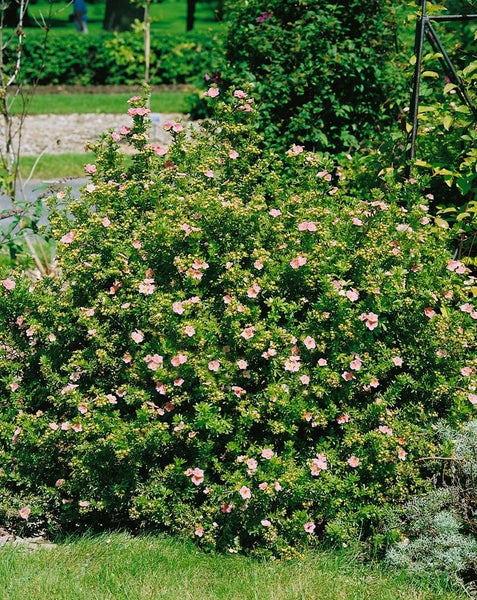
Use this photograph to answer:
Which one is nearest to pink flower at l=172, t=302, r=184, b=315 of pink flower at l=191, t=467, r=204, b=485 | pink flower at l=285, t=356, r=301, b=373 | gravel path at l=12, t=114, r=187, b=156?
pink flower at l=285, t=356, r=301, b=373

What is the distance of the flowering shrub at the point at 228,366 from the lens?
Result: 3.06 meters

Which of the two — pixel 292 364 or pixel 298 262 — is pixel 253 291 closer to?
pixel 298 262

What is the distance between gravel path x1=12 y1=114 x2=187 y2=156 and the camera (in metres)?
12.4

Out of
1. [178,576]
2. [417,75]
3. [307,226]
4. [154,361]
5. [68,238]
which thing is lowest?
[178,576]

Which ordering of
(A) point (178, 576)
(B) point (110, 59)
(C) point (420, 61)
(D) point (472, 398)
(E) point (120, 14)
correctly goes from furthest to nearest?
1. (E) point (120, 14)
2. (B) point (110, 59)
3. (C) point (420, 61)
4. (D) point (472, 398)
5. (A) point (178, 576)

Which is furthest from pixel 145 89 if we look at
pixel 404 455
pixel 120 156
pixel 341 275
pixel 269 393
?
pixel 404 455

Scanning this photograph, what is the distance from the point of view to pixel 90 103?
16.9 meters

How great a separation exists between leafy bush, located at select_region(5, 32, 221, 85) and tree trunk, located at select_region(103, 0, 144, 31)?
545 cm

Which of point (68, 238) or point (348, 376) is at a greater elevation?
point (68, 238)

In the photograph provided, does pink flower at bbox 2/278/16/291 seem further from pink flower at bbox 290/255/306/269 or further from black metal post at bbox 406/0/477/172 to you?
black metal post at bbox 406/0/477/172

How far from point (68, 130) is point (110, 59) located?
629 cm

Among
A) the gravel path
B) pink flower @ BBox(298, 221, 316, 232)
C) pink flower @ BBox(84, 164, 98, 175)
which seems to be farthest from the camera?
the gravel path

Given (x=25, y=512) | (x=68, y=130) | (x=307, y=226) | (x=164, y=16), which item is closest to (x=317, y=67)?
(x=307, y=226)

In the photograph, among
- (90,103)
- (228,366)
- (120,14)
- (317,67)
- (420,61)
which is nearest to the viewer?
(228,366)
